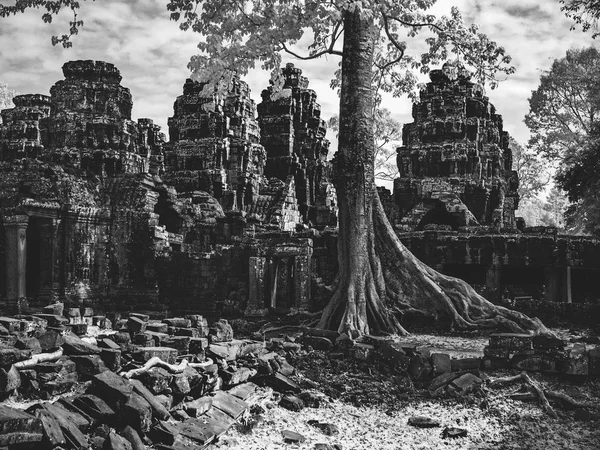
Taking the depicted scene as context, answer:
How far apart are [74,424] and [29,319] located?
3388 mm

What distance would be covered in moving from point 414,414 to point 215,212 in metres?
17.1

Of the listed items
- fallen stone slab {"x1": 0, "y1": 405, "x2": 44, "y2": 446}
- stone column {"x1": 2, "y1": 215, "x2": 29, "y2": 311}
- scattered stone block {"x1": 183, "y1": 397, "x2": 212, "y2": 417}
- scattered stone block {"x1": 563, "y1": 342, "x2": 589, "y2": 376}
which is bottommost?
scattered stone block {"x1": 183, "y1": 397, "x2": 212, "y2": 417}

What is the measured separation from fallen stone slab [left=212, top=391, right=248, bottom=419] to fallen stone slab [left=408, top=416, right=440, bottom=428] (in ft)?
5.93

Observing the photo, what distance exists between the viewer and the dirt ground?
5.75 m

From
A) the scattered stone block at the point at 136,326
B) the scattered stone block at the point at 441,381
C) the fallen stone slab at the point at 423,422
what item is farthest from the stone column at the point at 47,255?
the fallen stone slab at the point at 423,422

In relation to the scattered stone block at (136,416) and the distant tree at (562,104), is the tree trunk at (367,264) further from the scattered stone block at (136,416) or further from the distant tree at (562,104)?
the distant tree at (562,104)

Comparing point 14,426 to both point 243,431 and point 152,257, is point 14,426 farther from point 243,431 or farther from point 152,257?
point 152,257

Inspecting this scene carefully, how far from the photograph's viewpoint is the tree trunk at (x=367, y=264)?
10.2 m

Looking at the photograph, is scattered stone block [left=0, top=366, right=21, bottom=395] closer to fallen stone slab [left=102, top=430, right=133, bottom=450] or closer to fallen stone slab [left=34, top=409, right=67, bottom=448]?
fallen stone slab [left=34, top=409, right=67, bottom=448]

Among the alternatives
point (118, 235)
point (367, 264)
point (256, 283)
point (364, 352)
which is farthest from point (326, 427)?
point (118, 235)

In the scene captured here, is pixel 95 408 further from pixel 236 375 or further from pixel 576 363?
pixel 576 363

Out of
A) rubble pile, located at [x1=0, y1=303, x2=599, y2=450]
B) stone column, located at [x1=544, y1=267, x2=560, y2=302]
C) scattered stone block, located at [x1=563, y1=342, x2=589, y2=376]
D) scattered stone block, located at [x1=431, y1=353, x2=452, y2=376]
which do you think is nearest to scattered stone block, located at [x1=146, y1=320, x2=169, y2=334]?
rubble pile, located at [x1=0, y1=303, x2=599, y2=450]

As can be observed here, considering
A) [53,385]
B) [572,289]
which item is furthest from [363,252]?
[572,289]

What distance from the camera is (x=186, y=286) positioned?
1527 centimetres
